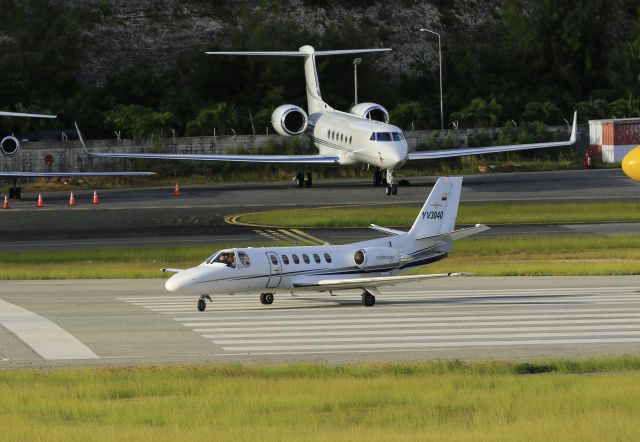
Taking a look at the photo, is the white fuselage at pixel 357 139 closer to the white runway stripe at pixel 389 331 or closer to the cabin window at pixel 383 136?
the cabin window at pixel 383 136

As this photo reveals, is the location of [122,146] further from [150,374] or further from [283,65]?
[150,374]

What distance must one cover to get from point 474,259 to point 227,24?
64.5 metres

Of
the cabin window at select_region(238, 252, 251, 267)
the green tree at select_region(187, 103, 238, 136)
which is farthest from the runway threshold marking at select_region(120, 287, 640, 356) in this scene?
the green tree at select_region(187, 103, 238, 136)

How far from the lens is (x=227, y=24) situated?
10256 centimetres

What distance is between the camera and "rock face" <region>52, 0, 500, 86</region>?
98.0 m

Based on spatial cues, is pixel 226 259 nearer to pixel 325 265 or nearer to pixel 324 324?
pixel 325 265

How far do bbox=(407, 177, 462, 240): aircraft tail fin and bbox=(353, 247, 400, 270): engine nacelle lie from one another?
115 centimetres

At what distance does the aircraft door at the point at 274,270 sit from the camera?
95.6ft

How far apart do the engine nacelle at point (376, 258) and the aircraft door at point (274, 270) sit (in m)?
1.96

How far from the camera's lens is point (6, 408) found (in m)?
16.9

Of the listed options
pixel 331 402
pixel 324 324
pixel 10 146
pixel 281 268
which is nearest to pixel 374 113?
pixel 10 146

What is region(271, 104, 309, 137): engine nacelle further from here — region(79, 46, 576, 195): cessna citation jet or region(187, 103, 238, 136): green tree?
region(187, 103, 238, 136): green tree

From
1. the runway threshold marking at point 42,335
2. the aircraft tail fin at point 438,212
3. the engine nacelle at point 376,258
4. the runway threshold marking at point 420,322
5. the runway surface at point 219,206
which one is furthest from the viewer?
the runway surface at point 219,206

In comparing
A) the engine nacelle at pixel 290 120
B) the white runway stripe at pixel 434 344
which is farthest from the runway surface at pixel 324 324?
the engine nacelle at pixel 290 120
